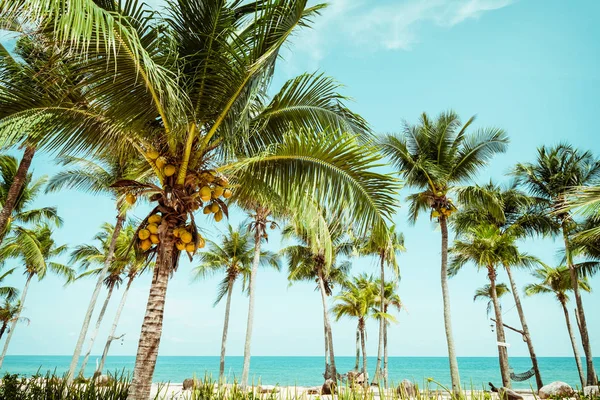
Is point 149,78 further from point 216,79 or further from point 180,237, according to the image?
point 180,237

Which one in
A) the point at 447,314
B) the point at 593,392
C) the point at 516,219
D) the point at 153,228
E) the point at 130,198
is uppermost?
the point at 516,219

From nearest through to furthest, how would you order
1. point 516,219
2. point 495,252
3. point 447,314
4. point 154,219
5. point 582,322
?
point 154,219
point 447,314
point 582,322
point 495,252
point 516,219

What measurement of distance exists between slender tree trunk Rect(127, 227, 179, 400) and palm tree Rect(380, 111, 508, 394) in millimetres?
13231

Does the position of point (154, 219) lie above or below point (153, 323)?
above

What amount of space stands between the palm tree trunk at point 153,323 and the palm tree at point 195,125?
0.01 meters

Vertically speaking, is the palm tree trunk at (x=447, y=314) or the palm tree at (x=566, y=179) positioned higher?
the palm tree at (x=566, y=179)

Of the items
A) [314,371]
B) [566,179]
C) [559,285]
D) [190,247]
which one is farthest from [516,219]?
[314,371]

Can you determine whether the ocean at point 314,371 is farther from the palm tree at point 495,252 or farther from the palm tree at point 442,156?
the palm tree at point 442,156

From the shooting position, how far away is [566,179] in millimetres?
18781

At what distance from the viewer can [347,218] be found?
16.2ft

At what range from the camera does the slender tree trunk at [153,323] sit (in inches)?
169

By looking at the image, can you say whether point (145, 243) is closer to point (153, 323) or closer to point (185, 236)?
point (185, 236)

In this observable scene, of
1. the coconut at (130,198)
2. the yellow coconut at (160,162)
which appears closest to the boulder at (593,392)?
the yellow coconut at (160,162)

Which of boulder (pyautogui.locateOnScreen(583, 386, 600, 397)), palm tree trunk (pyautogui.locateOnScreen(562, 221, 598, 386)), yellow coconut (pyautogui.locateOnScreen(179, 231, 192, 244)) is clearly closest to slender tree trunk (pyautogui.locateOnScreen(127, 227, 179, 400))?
yellow coconut (pyautogui.locateOnScreen(179, 231, 192, 244))
